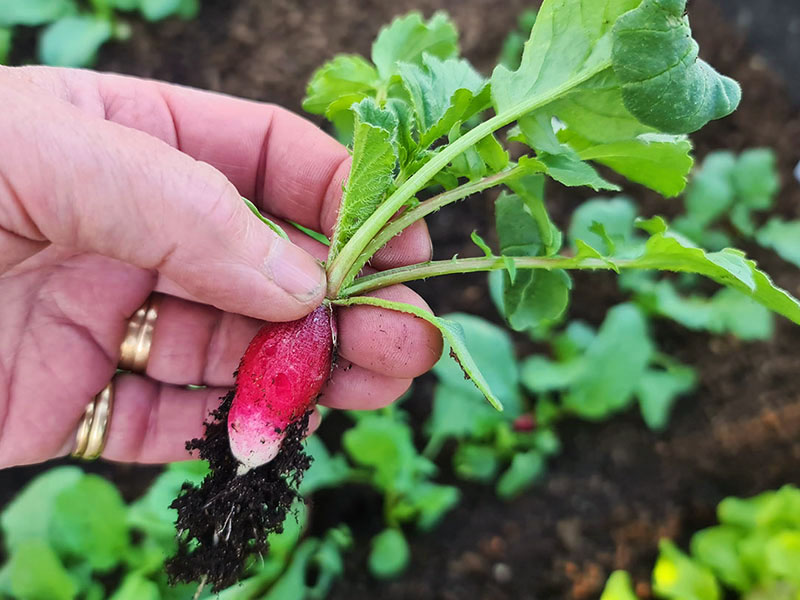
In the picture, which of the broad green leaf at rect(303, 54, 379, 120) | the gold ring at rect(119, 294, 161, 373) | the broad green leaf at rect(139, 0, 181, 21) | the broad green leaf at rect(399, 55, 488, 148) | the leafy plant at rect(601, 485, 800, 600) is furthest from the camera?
the broad green leaf at rect(139, 0, 181, 21)

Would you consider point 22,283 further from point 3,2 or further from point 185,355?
point 3,2

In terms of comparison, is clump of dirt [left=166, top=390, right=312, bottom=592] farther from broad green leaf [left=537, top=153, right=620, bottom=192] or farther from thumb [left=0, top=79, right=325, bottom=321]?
broad green leaf [left=537, top=153, right=620, bottom=192]

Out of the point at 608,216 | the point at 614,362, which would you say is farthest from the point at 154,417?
the point at 608,216

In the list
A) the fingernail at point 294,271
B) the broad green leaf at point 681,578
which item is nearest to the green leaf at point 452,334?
the fingernail at point 294,271

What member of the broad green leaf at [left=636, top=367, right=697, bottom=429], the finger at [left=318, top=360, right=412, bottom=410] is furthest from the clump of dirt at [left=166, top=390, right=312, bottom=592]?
the broad green leaf at [left=636, top=367, right=697, bottom=429]

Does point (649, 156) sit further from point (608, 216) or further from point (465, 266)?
point (608, 216)

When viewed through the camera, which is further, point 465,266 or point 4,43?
point 4,43

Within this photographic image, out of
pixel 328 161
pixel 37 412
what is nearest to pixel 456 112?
pixel 328 161
